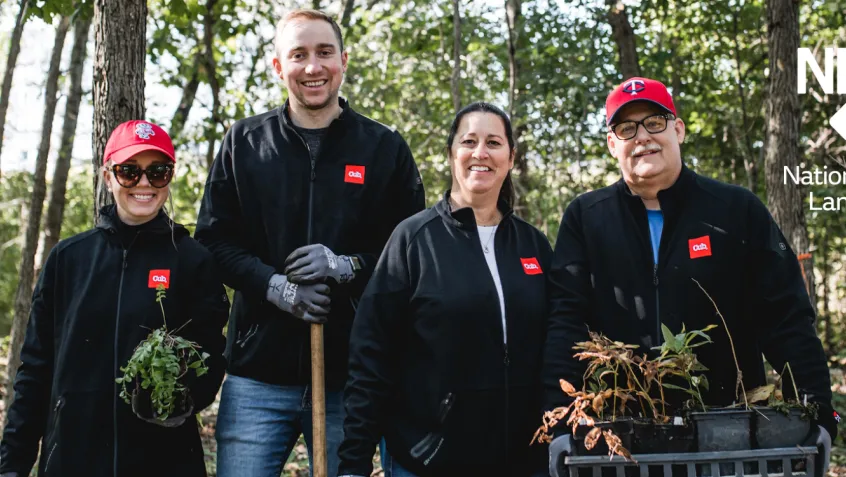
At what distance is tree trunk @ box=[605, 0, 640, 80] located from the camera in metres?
9.78

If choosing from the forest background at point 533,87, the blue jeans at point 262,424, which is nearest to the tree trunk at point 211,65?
the forest background at point 533,87

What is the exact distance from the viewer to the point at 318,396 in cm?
328

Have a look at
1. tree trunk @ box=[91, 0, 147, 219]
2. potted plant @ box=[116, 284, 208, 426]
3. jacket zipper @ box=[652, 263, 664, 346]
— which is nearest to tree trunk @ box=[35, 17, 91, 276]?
tree trunk @ box=[91, 0, 147, 219]

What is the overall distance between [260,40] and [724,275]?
8.72 metres

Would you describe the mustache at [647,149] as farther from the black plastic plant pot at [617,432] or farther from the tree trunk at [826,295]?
the tree trunk at [826,295]

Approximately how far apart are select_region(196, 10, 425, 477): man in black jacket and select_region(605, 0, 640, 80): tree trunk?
6936 millimetres

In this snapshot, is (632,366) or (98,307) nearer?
(632,366)

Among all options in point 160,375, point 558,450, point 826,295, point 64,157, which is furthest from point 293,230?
point 826,295

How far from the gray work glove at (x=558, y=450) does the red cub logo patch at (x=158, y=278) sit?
166cm

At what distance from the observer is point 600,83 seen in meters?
11.0

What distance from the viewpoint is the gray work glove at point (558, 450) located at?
2663mm

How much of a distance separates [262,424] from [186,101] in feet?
27.9

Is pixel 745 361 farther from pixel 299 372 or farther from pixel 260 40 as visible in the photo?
pixel 260 40

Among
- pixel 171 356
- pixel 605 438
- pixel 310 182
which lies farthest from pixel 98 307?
pixel 605 438
